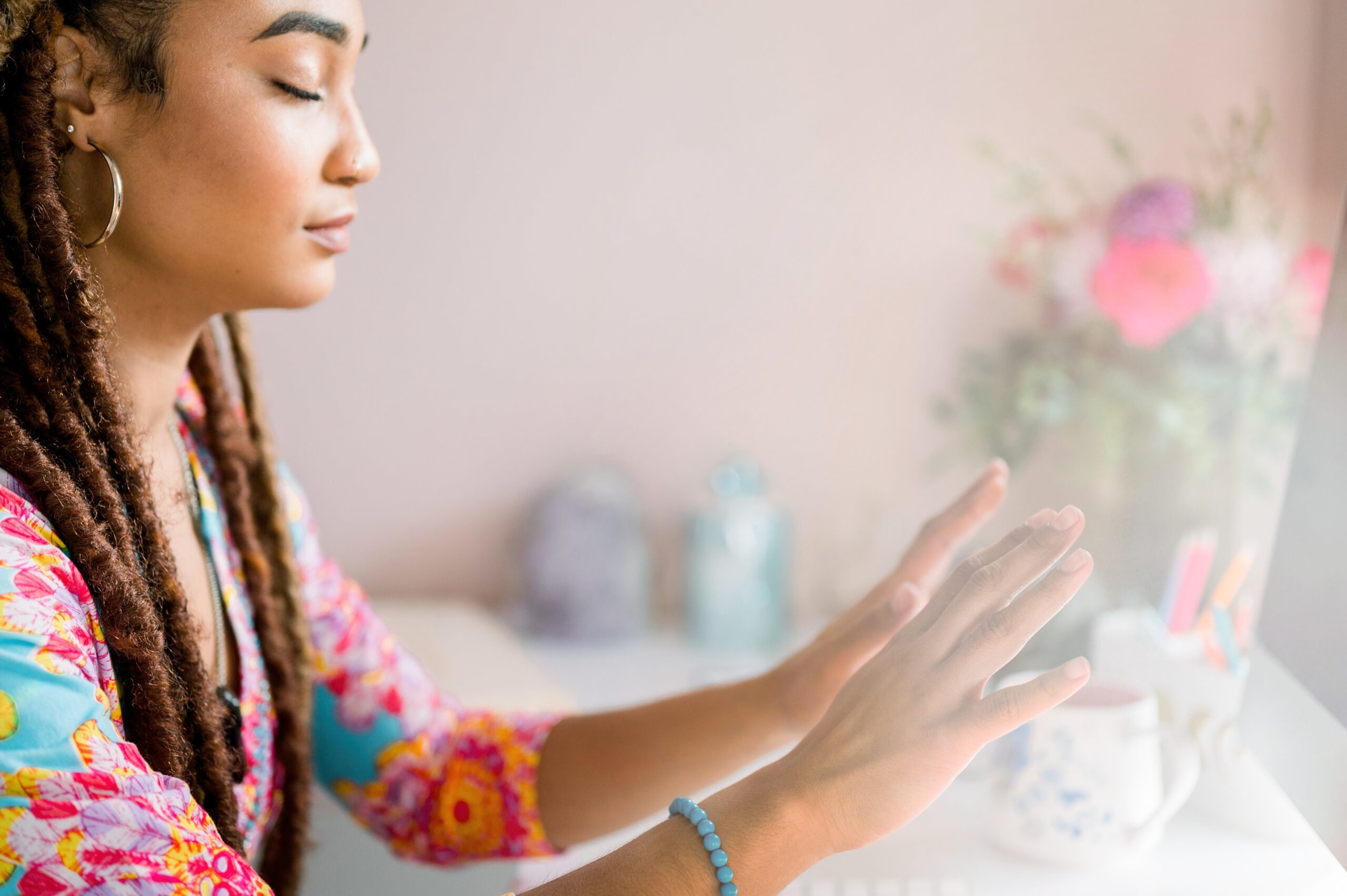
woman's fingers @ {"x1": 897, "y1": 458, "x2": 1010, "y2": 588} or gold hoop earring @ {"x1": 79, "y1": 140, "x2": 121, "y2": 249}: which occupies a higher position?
gold hoop earring @ {"x1": 79, "y1": 140, "x2": 121, "y2": 249}

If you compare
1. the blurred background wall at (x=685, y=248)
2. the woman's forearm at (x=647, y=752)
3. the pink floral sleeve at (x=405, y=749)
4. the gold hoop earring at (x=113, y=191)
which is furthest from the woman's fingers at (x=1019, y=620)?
the blurred background wall at (x=685, y=248)

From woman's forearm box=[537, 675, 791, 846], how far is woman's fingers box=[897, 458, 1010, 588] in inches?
4.8

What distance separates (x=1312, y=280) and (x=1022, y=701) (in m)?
0.83

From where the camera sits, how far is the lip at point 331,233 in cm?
70

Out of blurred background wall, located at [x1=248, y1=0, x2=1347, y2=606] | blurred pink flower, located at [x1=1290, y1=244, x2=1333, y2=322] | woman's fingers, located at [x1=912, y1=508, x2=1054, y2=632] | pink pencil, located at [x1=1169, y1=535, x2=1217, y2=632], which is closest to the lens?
woman's fingers, located at [x1=912, y1=508, x2=1054, y2=632]

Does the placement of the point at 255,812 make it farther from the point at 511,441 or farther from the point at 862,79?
the point at 862,79

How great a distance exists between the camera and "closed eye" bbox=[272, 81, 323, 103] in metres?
0.66

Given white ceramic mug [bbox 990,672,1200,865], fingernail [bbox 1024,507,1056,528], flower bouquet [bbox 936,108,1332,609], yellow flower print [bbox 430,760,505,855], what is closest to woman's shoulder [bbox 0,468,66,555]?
yellow flower print [bbox 430,760,505,855]

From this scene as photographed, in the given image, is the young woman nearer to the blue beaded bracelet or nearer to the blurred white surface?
the blue beaded bracelet

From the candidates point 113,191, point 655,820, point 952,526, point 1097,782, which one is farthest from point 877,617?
point 113,191

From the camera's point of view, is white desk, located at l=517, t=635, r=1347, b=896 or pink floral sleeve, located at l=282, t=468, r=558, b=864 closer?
white desk, located at l=517, t=635, r=1347, b=896

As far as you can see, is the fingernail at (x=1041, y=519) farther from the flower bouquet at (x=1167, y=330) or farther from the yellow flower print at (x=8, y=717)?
the flower bouquet at (x=1167, y=330)

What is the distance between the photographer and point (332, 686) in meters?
0.86

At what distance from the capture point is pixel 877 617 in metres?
0.72
